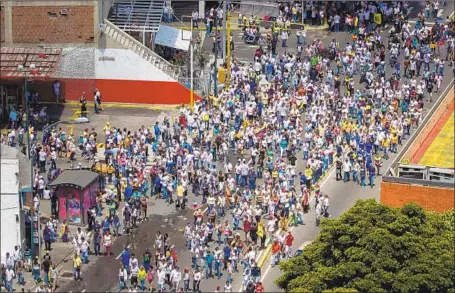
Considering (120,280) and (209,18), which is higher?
(209,18)

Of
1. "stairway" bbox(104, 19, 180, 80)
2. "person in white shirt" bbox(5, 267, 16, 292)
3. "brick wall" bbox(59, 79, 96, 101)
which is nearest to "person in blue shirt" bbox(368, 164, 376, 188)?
"person in white shirt" bbox(5, 267, 16, 292)

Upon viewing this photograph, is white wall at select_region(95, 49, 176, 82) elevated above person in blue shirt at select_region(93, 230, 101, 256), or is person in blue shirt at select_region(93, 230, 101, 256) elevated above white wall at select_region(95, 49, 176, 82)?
white wall at select_region(95, 49, 176, 82)

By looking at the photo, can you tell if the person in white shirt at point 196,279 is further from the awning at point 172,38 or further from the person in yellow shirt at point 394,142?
the awning at point 172,38

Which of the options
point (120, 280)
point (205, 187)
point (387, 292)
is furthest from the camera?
point (205, 187)

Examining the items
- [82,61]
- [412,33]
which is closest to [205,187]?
[82,61]

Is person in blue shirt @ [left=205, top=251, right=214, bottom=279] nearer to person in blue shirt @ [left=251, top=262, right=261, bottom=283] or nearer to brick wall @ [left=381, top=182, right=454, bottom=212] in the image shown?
person in blue shirt @ [left=251, top=262, right=261, bottom=283]

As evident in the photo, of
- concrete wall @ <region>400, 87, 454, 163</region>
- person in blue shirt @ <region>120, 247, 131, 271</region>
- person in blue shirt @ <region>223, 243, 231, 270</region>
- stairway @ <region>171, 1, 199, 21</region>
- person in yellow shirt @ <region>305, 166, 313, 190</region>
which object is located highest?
stairway @ <region>171, 1, 199, 21</region>

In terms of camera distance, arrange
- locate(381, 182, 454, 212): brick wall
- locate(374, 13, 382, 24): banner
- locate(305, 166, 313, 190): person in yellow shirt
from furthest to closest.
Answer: locate(374, 13, 382, 24): banner
locate(305, 166, 313, 190): person in yellow shirt
locate(381, 182, 454, 212): brick wall

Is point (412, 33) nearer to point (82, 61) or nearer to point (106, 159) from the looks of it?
point (82, 61)
